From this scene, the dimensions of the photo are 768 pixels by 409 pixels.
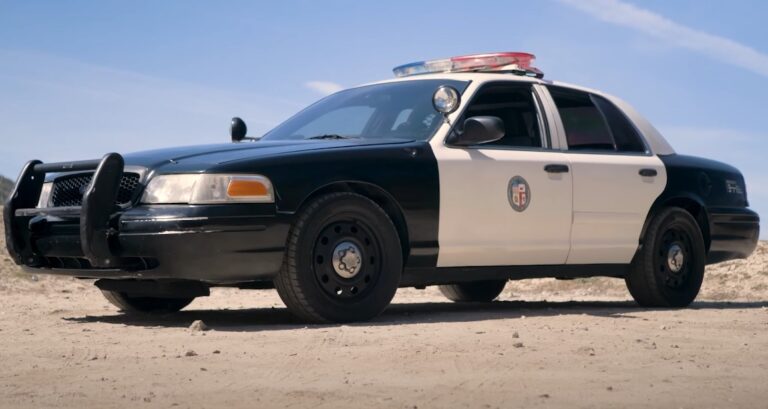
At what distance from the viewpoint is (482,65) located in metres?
8.80

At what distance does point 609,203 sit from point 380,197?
6.95 ft

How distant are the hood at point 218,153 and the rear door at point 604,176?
5.25ft

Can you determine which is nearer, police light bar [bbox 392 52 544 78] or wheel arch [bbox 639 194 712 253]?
police light bar [bbox 392 52 544 78]

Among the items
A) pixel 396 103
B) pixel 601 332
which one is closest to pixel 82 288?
pixel 396 103

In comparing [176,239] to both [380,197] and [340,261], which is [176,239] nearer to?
[340,261]

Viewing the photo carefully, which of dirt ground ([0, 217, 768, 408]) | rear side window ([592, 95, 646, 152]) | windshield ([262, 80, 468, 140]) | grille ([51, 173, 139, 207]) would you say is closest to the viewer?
dirt ground ([0, 217, 768, 408])

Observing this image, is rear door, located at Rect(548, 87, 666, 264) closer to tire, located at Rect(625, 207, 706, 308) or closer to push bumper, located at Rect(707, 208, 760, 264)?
tire, located at Rect(625, 207, 706, 308)

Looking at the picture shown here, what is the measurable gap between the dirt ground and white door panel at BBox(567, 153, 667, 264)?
1.60 feet

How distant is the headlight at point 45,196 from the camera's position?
7.48 meters

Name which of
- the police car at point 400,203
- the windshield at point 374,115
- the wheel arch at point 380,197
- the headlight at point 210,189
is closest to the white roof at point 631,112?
the police car at point 400,203

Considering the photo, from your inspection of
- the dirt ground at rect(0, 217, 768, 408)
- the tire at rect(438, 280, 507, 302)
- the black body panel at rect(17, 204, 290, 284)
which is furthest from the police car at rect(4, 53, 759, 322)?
the tire at rect(438, 280, 507, 302)

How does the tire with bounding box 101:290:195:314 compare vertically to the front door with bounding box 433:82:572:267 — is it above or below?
below

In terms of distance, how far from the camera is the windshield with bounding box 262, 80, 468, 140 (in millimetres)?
7797

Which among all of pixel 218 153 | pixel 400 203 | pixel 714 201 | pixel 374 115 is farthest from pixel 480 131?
pixel 714 201
